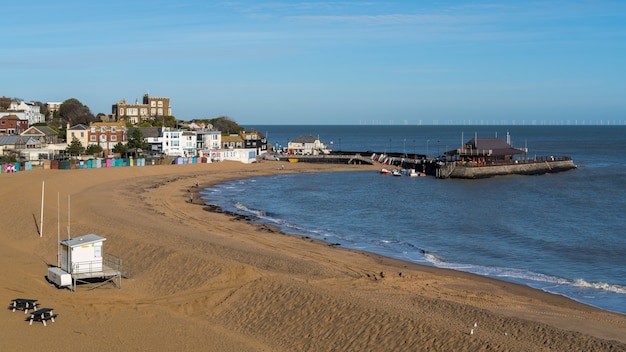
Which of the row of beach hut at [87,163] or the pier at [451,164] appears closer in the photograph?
the row of beach hut at [87,163]

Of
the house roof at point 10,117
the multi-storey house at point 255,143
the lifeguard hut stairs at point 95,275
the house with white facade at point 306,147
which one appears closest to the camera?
the lifeguard hut stairs at point 95,275

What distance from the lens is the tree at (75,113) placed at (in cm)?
14000

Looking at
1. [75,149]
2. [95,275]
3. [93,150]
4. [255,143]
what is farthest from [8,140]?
[95,275]

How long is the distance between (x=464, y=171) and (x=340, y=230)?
4551cm

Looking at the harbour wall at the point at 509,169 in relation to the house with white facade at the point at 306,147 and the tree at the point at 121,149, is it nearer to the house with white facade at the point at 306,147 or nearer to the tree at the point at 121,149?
the house with white facade at the point at 306,147

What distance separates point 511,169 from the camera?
90.2m

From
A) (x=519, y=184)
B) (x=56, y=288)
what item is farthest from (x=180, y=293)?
(x=519, y=184)

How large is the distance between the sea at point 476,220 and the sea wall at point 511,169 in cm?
247

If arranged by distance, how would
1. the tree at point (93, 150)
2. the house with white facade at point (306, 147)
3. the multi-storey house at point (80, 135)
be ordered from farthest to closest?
the house with white facade at point (306, 147) < the multi-storey house at point (80, 135) < the tree at point (93, 150)

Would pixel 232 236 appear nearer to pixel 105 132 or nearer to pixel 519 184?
pixel 519 184

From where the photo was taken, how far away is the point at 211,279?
1009 inches

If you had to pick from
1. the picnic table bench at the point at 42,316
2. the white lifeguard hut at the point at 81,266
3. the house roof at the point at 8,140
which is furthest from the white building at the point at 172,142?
the picnic table bench at the point at 42,316

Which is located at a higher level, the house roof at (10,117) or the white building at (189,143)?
the house roof at (10,117)

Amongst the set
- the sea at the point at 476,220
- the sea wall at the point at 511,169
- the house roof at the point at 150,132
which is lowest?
the sea at the point at 476,220
